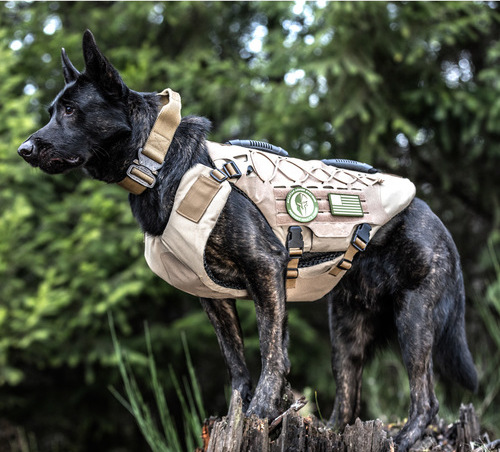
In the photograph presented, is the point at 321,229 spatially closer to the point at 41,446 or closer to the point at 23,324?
the point at 23,324

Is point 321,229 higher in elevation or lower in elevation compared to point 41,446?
higher

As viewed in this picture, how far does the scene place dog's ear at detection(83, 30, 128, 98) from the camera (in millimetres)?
2641

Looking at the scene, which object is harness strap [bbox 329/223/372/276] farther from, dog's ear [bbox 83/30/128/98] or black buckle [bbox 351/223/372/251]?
dog's ear [bbox 83/30/128/98]

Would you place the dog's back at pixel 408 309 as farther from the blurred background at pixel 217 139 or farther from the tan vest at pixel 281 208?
the blurred background at pixel 217 139

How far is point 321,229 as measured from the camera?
9.37 ft

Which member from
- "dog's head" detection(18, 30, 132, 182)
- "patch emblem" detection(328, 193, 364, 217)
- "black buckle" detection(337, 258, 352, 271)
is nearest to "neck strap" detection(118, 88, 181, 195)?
"dog's head" detection(18, 30, 132, 182)

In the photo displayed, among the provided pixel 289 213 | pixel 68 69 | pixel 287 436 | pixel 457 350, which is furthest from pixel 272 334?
pixel 68 69

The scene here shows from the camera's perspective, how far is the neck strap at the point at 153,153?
270 cm

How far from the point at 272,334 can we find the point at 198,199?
68 centimetres

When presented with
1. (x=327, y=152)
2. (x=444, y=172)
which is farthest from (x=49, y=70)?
(x=444, y=172)

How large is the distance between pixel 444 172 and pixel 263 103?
2.18m

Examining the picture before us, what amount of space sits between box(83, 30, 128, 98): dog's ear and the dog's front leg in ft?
3.42

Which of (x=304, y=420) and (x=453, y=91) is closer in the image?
(x=304, y=420)

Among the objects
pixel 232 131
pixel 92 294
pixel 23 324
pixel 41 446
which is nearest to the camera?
pixel 23 324
